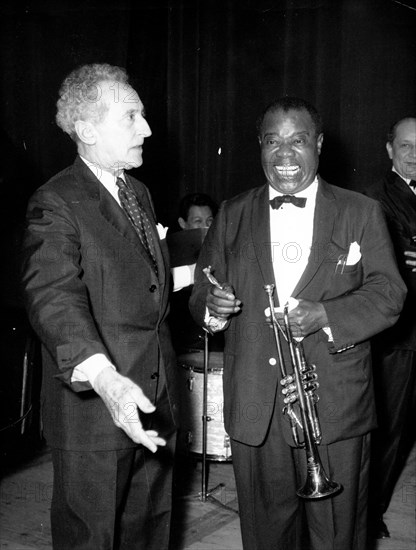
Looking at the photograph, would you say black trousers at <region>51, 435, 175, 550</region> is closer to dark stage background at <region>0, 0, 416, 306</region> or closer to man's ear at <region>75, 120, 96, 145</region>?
man's ear at <region>75, 120, 96, 145</region>

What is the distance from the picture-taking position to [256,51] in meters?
6.80

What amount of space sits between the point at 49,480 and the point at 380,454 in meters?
2.32

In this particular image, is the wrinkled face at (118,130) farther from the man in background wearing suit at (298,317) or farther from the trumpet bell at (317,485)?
the trumpet bell at (317,485)

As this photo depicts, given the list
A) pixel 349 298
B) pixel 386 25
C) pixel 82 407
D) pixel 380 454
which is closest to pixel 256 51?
pixel 386 25

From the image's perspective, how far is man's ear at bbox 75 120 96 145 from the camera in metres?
2.60

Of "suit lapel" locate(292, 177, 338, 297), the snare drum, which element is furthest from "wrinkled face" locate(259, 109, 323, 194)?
the snare drum

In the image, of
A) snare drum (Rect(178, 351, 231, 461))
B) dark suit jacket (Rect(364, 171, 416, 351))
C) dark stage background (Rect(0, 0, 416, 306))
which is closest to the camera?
dark suit jacket (Rect(364, 171, 416, 351))

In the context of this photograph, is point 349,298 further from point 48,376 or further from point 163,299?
point 48,376

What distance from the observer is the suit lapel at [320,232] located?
275 cm

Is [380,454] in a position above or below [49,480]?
above

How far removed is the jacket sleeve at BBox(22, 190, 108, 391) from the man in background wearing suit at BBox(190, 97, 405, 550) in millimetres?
609

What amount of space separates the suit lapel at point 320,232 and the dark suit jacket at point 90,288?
21.7 inches

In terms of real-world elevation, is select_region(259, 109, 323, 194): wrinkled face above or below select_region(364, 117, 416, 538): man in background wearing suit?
above

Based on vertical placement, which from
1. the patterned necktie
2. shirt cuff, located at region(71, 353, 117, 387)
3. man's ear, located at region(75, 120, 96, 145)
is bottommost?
shirt cuff, located at region(71, 353, 117, 387)
